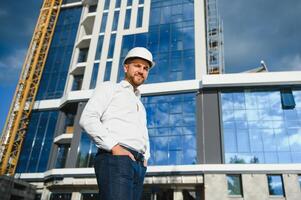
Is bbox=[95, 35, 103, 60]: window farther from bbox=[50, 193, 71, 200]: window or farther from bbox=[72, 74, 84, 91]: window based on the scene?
bbox=[50, 193, 71, 200]: window

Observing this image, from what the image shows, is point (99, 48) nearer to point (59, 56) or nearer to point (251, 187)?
point (59, 56)

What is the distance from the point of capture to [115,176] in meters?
1.84

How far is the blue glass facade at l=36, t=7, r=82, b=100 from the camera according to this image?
99.3 ft

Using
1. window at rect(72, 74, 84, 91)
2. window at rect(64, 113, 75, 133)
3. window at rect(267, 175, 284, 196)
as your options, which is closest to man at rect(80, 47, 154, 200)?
window at rect(267, 175, 284, 196)

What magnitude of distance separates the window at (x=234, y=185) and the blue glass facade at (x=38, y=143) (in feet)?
56.7

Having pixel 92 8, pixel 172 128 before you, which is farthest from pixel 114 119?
pixel 92 8

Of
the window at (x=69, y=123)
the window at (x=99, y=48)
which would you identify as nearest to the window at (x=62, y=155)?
the window at (x=69, y=123)

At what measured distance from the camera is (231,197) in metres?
19.2

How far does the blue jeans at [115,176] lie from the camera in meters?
1.81

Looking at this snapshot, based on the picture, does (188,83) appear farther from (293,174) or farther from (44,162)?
(44,162)

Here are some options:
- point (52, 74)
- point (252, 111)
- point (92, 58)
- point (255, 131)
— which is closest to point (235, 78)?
point (252, 111)

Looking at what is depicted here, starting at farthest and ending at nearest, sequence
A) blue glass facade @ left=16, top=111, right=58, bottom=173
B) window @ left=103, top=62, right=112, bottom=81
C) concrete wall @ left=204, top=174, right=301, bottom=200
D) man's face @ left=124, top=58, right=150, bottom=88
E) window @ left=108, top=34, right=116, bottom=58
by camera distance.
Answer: window @ left=108, top=34, right=116, bottom=58
window @ left=103, top=62, right=112, bottom=81
blue glass facade @ left=16, top=111, right=58, bottom=173
concrete wall @ left=204, top=174, right=301, bottom=200
man's face @ left=124, top=58, right=150, bottom=88

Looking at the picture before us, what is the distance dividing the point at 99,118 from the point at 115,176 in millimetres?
512

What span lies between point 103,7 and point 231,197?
994 inches
